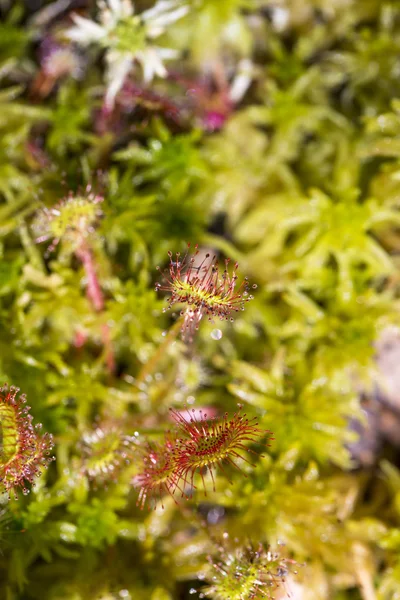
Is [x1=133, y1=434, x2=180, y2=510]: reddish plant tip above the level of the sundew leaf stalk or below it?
above

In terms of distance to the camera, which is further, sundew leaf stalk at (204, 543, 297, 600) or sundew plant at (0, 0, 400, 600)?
sundew plant at (0, 0, 400, 600)

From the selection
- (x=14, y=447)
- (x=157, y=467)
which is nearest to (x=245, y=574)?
(x=157, y=467)

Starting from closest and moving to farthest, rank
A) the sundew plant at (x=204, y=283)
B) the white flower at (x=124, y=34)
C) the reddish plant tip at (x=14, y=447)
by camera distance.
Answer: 1. the reddish plant tip at (x=14, y=447)
2. the sundew plant at (x=204, y=283)
3. the white flower at (x=124, y=34)

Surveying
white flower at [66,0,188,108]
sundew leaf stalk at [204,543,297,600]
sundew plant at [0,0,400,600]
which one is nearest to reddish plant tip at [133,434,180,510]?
sundew plant at [0,0,400,600]

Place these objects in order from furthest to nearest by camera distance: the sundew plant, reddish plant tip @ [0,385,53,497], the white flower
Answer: the white flower, the sundew plant, reddish plant tip @ [0,385,53,497]

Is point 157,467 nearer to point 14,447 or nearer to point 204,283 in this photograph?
point 14,447

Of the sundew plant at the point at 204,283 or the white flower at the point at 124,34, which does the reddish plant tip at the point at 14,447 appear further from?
the white flower at the point at 124,34

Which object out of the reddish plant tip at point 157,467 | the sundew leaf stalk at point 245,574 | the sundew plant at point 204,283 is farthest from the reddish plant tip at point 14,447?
the sundew leaf stalk at point 245,574

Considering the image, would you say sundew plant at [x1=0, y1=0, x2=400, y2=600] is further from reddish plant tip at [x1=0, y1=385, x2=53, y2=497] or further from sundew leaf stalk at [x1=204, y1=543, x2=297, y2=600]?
reddish plant tip at [x1=0, y1=385, x2=53, y2=497]

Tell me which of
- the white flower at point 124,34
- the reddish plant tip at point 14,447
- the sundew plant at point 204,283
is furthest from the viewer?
the white flower at point 124,34
